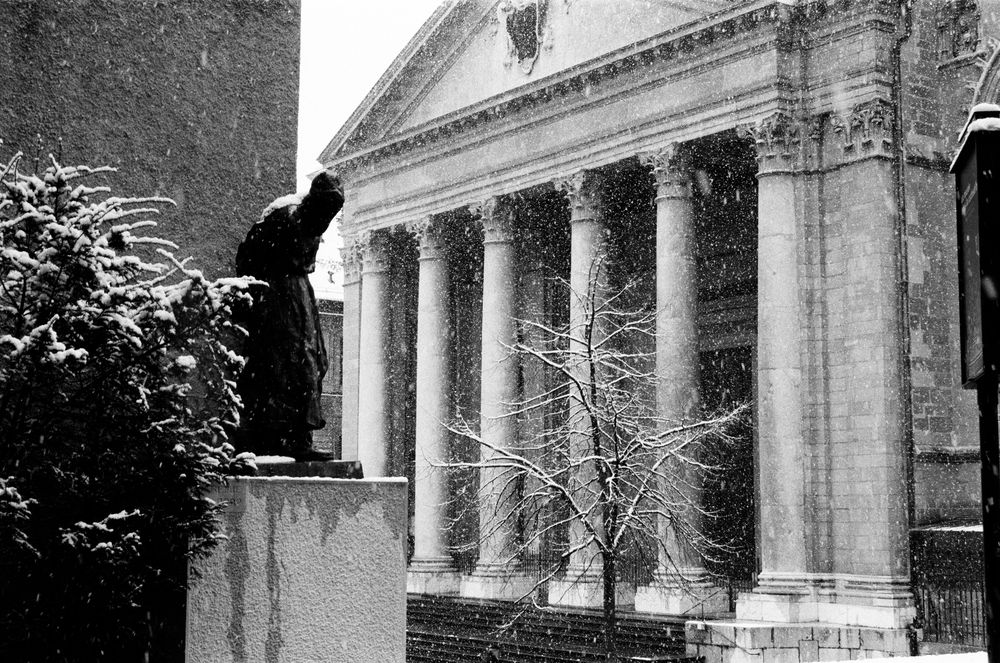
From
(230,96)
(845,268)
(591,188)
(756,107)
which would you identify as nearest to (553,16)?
(591,188)

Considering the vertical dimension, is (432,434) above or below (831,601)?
above

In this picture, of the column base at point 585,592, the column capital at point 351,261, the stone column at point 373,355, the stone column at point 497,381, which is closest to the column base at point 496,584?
the stone column at point 497,381

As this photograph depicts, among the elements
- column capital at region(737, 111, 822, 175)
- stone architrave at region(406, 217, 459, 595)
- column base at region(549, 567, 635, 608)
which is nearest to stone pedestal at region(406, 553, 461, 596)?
stone architrave at region(406, 217, 459, 595)

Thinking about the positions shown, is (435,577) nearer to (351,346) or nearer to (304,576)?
(351,346)

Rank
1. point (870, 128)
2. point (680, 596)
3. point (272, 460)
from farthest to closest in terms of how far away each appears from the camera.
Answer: point (680, 596) → point (870, 128) → point (272, 460)

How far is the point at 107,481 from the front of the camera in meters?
4.58

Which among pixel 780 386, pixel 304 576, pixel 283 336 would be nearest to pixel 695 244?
pixel 780 386

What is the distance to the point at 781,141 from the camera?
28938mm

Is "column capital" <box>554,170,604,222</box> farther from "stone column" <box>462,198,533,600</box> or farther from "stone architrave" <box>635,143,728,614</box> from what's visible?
"stone column" <box>462,198,533,600</box>

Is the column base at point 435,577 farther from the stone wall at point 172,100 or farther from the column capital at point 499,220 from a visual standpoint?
the stone wall at point 172,100

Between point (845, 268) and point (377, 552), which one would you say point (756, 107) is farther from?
point (377, 552)

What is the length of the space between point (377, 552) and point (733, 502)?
31359 mm

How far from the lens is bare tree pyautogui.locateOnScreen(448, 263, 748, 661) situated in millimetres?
24156

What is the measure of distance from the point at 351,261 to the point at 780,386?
2027 cm
